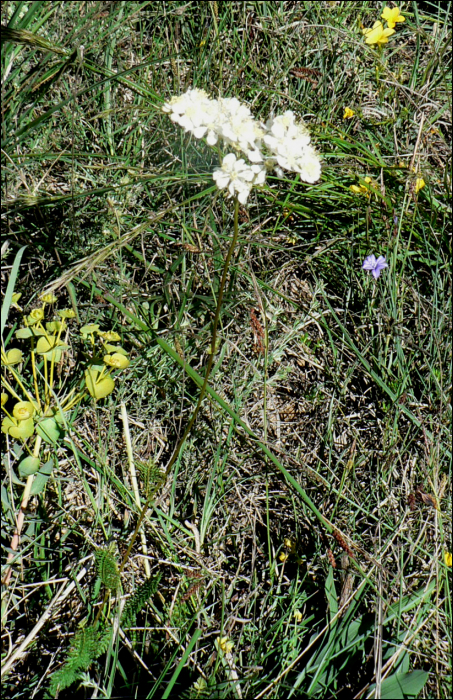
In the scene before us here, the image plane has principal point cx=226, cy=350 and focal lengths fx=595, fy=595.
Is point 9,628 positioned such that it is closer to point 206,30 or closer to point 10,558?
point 10,558

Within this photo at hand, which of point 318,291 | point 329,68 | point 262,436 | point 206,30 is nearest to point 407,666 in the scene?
point 262,436

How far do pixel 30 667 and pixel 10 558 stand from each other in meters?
0.28

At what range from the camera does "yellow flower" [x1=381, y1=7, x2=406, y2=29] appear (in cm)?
225

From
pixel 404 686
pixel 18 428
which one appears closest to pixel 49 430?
pixel 18 428

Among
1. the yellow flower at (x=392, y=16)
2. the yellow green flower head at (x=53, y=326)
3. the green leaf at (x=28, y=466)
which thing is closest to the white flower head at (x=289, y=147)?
the yellow green flower head at (x=53, y=326)

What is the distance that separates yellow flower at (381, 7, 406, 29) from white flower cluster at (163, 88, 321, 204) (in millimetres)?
1389

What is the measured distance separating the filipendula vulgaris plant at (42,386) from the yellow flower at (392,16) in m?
1.62

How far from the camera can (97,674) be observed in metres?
1.48

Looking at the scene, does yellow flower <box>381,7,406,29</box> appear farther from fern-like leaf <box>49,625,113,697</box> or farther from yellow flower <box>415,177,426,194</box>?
fern-like leaf <box>49,625,113,697</box>

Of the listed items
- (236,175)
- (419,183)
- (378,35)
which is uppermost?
(378,35)

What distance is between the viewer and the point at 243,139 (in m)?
1.17

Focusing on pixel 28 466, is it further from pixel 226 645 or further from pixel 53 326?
pixel 226 645

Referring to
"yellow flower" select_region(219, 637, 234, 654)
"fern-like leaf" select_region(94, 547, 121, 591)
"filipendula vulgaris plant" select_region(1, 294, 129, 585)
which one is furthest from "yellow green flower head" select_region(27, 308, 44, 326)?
"yellow flower" select_region(219, 637, 234, 654)

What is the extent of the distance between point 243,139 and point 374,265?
0.92 m
